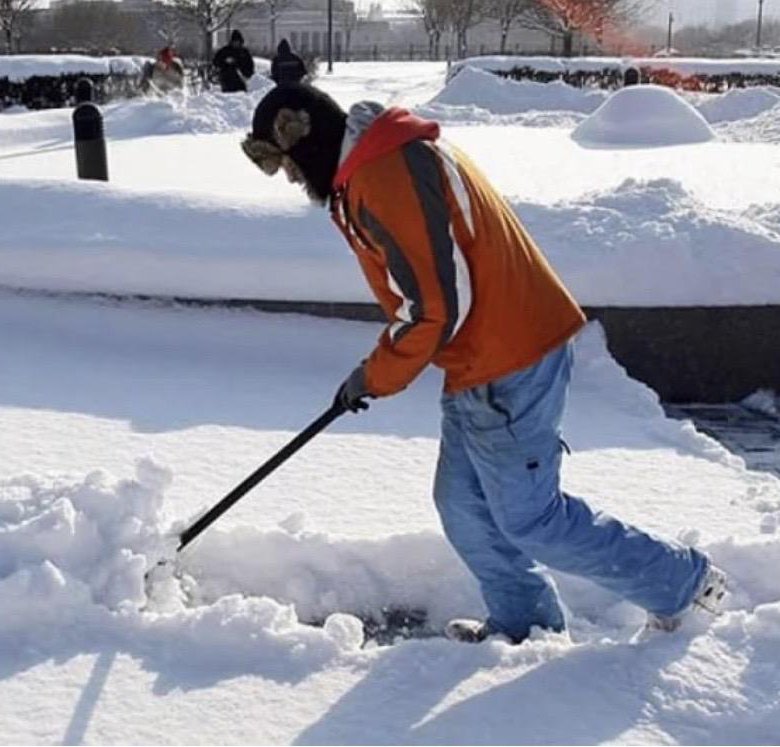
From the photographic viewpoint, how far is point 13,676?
8.92 ft

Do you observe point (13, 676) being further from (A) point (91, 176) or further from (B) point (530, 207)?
(A) point (91, 176)

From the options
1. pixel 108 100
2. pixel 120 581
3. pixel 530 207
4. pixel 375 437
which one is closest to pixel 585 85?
pixel 108 100

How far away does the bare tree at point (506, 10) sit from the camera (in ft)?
159

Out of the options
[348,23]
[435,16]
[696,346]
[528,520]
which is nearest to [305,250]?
[696,346]

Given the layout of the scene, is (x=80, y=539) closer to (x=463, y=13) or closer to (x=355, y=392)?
(x=355, y=392)

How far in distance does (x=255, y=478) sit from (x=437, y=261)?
3.23 feet

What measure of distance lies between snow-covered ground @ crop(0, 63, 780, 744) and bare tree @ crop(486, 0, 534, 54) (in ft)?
141

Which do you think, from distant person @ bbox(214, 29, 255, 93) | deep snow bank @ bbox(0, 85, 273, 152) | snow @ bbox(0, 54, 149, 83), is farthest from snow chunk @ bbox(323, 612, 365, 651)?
snow @ bbox(0, 54, 149, 83)

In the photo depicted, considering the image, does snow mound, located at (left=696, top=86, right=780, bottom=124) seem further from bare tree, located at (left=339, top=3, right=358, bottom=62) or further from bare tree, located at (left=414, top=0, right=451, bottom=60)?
bare tree, located at (left=339, top=3, right=358, bottom=62)

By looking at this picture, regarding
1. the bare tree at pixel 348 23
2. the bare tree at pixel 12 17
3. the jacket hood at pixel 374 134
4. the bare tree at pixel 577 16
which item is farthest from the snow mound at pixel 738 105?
the bare tree at pixel 348 23

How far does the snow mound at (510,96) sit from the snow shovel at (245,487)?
1738 centimetres

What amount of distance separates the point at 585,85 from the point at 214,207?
21.3 meters

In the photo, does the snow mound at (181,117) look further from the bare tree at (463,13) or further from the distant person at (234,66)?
the bare tree at (463,13)

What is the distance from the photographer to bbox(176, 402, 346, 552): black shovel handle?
3.09 meters
